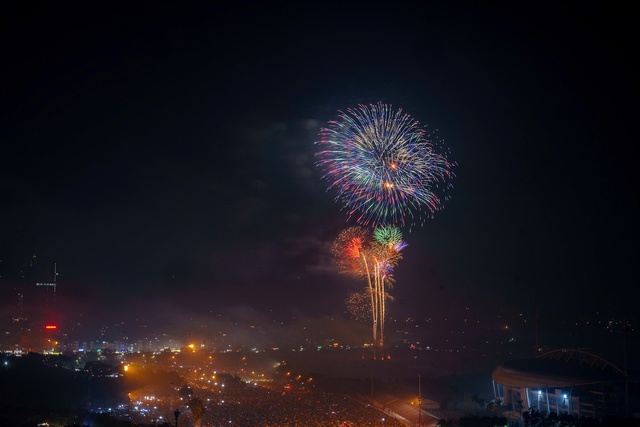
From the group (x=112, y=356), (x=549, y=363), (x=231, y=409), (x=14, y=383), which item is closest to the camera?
(x=231, y=409)

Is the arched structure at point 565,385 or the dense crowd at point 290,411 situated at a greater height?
the arched structure at point 565,385

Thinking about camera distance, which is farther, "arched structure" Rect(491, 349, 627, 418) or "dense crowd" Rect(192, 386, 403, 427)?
"arched structure" Rect(491, 349, 627, 418)

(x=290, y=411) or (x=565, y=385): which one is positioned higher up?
(x=565, y=385)

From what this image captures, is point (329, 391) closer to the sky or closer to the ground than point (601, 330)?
closer to the ground

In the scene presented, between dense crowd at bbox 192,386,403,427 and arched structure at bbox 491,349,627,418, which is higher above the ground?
arched structure at bbox 491,349,627,418

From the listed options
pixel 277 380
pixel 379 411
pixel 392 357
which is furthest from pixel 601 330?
pixel 379 411

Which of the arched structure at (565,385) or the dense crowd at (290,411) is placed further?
the arched structure at (565,385)

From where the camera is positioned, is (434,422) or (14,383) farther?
(14,383)

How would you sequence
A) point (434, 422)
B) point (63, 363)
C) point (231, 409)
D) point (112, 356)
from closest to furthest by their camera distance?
1. point (434, 422)
2. point (231, 409)
3. point (63, 363)
4. point (112, 356)

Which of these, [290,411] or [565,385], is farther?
[290,411]

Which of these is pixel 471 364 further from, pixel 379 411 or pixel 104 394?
pixel 104 394

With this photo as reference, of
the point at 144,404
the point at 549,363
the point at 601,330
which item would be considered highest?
the point at 601,330
